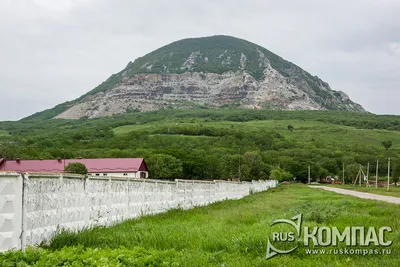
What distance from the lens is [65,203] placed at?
36.9 feet

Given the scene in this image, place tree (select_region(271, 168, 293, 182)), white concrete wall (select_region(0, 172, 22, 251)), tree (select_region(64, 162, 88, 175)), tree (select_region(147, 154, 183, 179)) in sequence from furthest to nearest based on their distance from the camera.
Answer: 1. tree (select_region(271, 168, 293, 182))
2. tree (select_region(147, 154, 183, 179))
3. tree (select_region(64, 162, 88, 175))
4. white concrete wall (select_region(0, 172, 22, 251))

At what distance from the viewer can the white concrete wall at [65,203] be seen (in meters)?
8.72

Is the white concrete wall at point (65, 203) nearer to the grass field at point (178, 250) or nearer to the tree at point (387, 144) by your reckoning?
the grass field at point (178, 250)

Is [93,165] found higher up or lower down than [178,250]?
lower down

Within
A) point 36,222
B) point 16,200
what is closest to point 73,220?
point 36,222

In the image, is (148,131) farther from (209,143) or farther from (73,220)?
(73,220)

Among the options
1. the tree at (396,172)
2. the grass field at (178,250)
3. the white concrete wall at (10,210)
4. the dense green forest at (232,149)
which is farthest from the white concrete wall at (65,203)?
the tree at (396,172)

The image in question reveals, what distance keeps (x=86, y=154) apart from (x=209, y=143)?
47.1 meters

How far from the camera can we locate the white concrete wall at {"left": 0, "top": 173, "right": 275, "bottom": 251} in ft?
28.6

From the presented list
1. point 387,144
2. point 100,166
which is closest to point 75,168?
point 100,166

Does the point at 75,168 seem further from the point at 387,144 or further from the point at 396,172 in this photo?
the point at 387,144

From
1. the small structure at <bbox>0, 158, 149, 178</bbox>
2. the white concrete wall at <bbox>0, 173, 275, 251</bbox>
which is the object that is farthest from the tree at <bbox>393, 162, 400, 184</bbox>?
the white concrete wall at <bbox>0, 173, 275, 251</bbox>

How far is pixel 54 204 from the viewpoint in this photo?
35.0 ft

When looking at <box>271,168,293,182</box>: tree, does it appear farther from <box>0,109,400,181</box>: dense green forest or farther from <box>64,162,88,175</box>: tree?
<box>64,162,88,175</box>: tree
